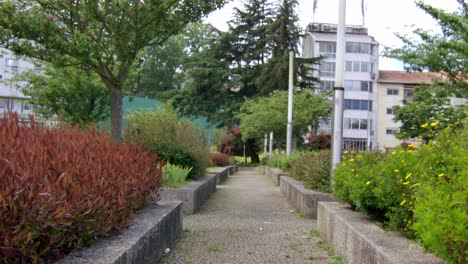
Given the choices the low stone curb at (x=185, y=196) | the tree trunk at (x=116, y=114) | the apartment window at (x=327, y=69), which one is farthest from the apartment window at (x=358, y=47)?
the low stone curb at (x=185, y=196)

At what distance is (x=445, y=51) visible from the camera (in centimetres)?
1582

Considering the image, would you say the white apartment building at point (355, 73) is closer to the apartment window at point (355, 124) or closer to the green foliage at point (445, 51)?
the apartment window at point (355, 124)

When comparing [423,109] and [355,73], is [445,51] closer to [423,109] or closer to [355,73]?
[423,109]

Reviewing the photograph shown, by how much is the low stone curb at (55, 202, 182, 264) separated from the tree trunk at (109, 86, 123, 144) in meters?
3.53

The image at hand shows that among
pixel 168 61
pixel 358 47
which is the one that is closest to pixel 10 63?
pixel 168 61

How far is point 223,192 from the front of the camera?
47.7 ft

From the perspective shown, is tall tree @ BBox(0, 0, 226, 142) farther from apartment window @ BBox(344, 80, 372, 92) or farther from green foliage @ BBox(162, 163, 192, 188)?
apartment window @ BBox(344, 80, 372, 92)

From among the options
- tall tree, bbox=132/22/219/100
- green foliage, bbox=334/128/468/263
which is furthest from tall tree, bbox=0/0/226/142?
tall tree, bbox=132/22/219/100

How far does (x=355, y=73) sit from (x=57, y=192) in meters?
66.1

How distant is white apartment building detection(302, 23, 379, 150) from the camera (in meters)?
66.4

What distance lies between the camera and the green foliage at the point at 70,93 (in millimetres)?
24422

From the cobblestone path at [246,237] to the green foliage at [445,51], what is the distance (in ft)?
25.0

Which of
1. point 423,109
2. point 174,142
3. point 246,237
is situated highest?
point 423,109

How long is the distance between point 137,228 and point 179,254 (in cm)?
134
